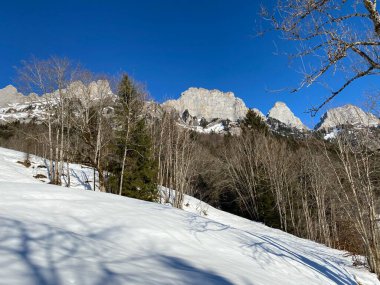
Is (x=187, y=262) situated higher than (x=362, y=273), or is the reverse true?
(x=187, y=262)

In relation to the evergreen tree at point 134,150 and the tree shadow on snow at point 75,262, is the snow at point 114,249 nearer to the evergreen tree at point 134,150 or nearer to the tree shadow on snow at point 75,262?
the tree shadow on snow at point 75,262

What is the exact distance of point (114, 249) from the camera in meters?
3.94

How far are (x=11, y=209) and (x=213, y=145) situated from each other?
158ft

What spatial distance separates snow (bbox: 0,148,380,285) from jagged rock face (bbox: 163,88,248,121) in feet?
450

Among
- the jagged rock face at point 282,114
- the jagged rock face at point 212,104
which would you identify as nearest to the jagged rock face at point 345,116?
the jagged rock face at point 212,104

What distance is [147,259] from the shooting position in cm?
385

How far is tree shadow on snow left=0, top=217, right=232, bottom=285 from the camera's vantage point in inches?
99.5

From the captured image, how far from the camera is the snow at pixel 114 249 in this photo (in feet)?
9.05

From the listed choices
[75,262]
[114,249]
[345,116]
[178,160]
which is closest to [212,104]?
[178,160]

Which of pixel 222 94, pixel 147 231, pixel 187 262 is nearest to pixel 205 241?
pixel 147 231

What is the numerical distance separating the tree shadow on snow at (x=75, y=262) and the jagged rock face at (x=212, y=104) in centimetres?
13975

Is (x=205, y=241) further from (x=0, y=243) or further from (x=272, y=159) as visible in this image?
(x=272, y=159)

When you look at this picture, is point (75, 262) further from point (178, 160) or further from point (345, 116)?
point (178, 160)

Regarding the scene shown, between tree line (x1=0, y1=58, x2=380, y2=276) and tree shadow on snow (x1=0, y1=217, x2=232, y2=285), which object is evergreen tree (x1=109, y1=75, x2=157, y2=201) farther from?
tree shadow on snow (x1=0, y1=217, x2=232, y2=285)
